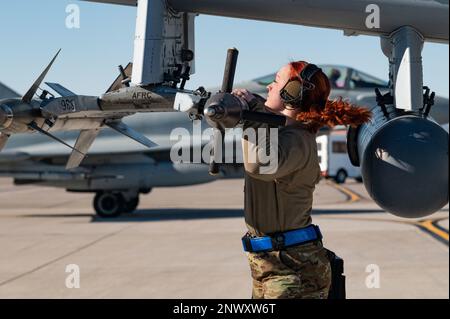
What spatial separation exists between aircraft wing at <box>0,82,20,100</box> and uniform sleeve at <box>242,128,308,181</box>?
4.73ft

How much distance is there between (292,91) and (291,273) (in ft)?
2.57

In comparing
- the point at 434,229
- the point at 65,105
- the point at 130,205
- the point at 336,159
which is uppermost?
the point at 65,105

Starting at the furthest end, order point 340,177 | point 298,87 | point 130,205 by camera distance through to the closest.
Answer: point 340,177
point 130,205
point 298,87

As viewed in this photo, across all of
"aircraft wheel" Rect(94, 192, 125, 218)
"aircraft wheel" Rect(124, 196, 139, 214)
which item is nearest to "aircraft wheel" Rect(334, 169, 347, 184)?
"aircraft wheel" Rect(124, 196, 139, 214)

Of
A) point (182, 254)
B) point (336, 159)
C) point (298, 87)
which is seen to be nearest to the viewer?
point (298, 87)

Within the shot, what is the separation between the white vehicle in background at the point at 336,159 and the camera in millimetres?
36406

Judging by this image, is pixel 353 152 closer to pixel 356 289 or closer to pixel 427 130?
pixel 427 130

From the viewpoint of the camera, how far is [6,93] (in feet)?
12.2

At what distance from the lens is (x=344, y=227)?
Answer: 1659 centimetres

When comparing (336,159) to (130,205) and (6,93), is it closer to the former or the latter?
(130,205)

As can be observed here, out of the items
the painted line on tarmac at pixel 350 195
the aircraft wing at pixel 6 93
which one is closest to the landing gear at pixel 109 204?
the painted line on tarmac at pixel 350 195

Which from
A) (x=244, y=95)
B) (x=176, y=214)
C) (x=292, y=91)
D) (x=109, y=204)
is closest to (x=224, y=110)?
(x=244, y=95)

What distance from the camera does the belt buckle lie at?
10.1 ft

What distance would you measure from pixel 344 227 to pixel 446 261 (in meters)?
4.73
